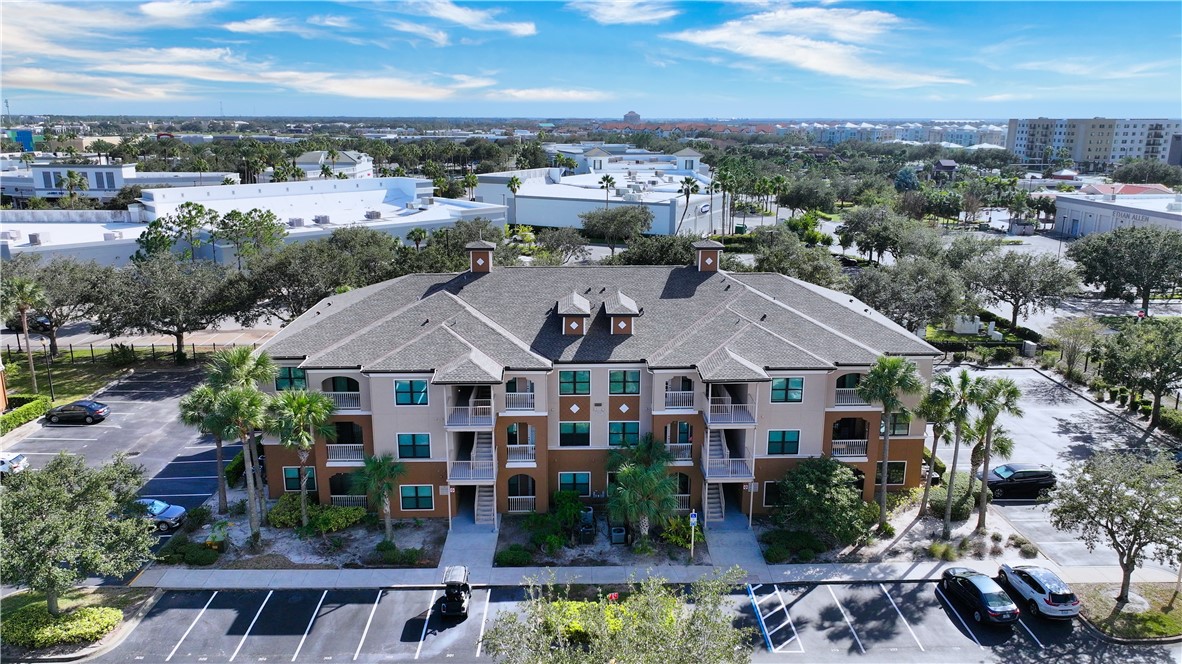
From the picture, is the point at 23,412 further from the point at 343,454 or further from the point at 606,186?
the point at 606,186

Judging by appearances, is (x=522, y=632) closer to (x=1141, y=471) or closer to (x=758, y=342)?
(x=758, y=342)

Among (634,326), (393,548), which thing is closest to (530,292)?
(634,326)

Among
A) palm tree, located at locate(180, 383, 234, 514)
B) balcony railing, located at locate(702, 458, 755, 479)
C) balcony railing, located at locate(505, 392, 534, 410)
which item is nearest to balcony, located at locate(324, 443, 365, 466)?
palm tree, located at locate(180, 383, 234, 514)

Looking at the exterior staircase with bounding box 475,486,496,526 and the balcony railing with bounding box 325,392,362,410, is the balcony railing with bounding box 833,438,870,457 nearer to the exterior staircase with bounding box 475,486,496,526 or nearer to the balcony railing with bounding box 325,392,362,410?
the exterior staircase with bounding box 475,486,496,526

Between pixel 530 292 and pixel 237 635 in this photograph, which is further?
pixel 530 292

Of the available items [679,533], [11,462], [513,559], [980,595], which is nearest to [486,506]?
[513,559]

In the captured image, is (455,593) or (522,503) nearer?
(455,593)

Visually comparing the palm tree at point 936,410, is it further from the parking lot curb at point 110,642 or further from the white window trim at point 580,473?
the parking lot curb at point 110,642
